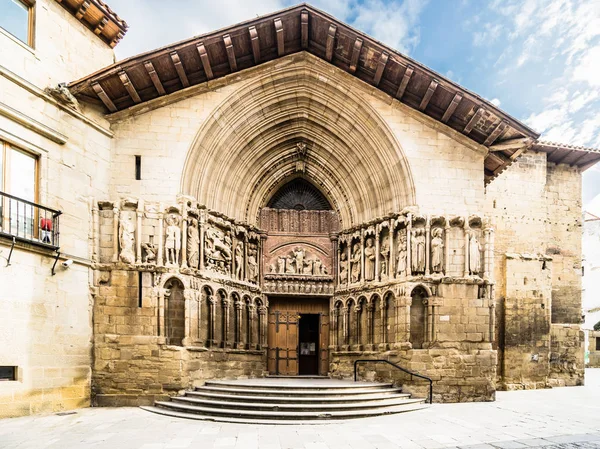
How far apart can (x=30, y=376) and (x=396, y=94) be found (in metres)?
9.97

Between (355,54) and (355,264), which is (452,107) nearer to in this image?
(355,54)

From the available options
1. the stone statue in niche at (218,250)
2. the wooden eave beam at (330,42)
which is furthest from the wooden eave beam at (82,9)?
the stone statue in niche at (218,250)

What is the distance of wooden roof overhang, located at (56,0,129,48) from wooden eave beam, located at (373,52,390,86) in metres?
6.08

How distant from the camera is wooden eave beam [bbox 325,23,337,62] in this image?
10.9 metres

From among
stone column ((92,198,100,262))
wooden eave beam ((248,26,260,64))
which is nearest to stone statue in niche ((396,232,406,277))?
wooden eave beam ((248,26,260,64))

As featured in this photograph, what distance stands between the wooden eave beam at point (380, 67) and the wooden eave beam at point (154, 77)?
16.7 ft

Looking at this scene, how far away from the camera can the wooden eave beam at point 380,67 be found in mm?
10949

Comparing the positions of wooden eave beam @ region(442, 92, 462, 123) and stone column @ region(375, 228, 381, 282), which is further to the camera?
stone column @ region(375, 228, 381, 282)

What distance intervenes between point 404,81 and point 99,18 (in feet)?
23.5

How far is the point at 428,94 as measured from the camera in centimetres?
1125

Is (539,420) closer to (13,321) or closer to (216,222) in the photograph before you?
(216,222)

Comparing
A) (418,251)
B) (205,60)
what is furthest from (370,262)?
(205,60)

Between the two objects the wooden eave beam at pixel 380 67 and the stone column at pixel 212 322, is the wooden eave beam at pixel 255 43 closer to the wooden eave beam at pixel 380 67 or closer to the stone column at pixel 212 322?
the wooden eave beam at pixel 380 67

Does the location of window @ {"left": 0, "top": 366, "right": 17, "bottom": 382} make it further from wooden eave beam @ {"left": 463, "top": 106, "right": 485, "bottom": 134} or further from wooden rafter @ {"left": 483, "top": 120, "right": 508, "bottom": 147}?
wooden rafter @ {"left": 483, "top": 120, "right": 508, "bottom": 147}
